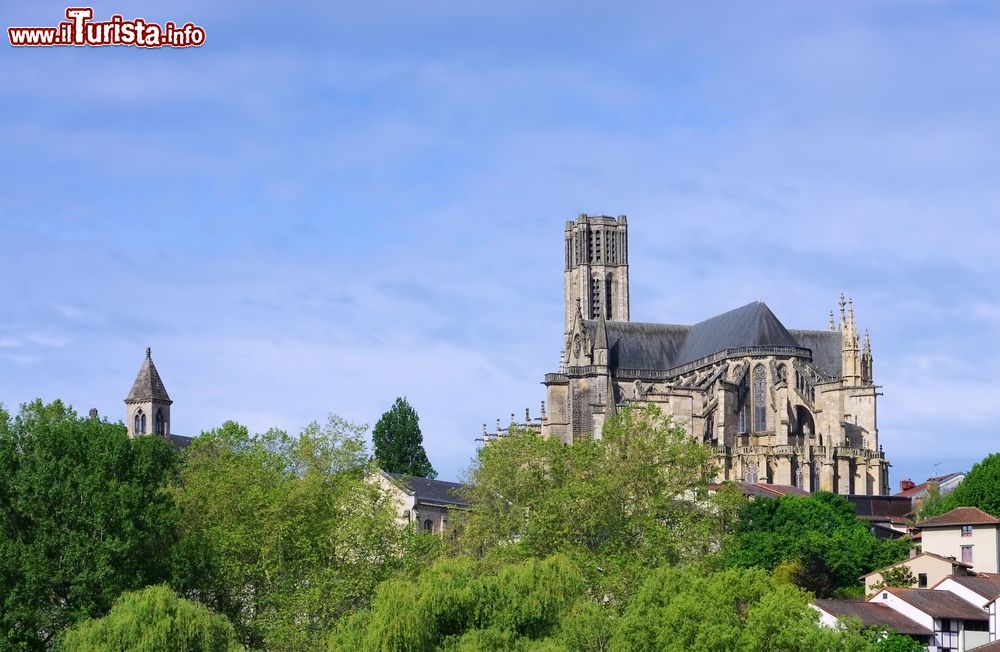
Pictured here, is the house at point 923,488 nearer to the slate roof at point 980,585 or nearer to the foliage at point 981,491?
the foliage at point 981,491

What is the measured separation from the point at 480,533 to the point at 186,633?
20.5 metres

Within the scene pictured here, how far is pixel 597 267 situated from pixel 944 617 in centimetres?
10646

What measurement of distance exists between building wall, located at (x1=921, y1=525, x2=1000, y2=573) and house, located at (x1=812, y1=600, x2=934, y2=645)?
15.8m

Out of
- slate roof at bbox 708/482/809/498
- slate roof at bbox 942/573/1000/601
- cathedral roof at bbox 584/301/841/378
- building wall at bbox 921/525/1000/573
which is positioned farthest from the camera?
cathedral roof at bbox 584/301/841/378

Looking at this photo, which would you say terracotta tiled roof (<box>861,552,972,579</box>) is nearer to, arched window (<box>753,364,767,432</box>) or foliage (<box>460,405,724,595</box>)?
Answer: foliage (<box>460,405,724,595</box>)

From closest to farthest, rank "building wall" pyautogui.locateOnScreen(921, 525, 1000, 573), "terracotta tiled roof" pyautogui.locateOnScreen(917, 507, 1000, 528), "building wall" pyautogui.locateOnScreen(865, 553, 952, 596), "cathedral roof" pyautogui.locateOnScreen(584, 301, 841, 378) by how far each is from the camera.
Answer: "building wall" pyautogui.locateOnScreen(865, 553, 952, 596)
"building wall" pyautogui.locateOnScreen(921, 525, 1000, 573)
"terracotta tiled roof" pyautogui.locateOnScreen(917, 507, 1000, 528)
"cathedral roof" pyautogui.locateOnScreen(584, 301, 841, 378)

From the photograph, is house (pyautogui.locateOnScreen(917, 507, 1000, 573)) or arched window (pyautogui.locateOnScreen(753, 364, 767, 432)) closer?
house (pyautogui.locateOnScreen(917, 507, 1000, 573))

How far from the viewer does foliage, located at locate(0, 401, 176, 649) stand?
62.4m

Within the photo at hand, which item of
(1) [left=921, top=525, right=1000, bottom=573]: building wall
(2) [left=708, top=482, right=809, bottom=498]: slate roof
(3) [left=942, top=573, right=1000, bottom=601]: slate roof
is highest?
(2) [left=708, top=482, right=809, bottom=498]: slate roof

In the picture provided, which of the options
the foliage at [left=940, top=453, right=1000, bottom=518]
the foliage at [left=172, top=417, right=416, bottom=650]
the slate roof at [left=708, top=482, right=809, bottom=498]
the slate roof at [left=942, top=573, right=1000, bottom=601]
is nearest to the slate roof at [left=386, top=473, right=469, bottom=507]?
the slate roof at [left=708, top=482, right=809, bottom=498]

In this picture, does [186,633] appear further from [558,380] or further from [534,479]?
[558,380]

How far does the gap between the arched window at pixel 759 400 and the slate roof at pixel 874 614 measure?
211ft

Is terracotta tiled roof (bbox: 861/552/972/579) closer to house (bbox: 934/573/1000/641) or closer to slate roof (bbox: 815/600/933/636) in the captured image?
house (bbox: 934/573/1000/641)

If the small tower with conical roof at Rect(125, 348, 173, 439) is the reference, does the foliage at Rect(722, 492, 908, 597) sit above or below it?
below
